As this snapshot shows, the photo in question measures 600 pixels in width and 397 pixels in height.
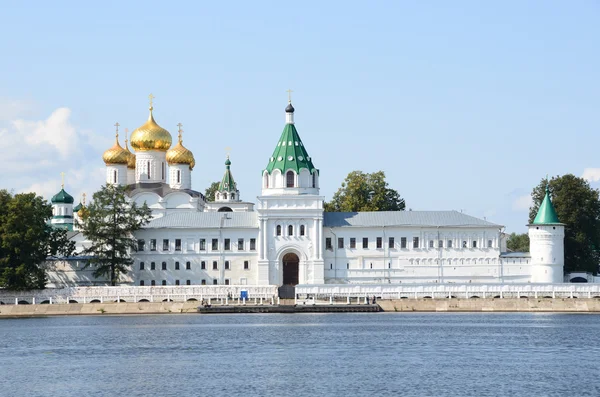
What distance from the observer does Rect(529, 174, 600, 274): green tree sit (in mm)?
83375

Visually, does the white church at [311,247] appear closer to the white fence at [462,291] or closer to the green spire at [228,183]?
the white fence at [462,291]

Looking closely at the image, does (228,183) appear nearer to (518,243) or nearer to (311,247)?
(311,247)

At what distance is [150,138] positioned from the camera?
299 feet

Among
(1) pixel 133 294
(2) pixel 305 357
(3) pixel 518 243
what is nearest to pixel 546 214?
(1) pixel 133 294

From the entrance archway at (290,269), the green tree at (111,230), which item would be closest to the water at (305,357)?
the green tree at (111,230)

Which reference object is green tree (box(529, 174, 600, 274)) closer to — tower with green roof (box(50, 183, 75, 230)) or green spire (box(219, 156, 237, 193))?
green spire (box(219, 156, 237, 193))

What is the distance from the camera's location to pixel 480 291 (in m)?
71.5

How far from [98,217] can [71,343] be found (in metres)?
27.2

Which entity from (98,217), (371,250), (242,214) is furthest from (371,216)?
(98,217)

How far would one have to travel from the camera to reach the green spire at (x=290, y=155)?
8050 cm

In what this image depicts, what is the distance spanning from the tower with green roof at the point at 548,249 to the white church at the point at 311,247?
6cm

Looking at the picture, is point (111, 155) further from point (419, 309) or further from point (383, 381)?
point (383, 381)

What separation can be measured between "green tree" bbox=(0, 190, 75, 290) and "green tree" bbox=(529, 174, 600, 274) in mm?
32778

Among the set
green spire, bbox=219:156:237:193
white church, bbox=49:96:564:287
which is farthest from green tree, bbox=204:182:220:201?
white church, bbox=49:96:564:287
